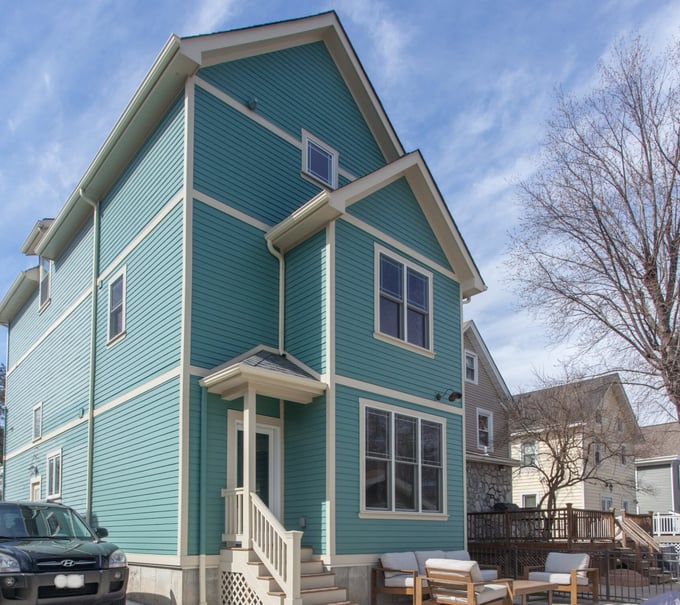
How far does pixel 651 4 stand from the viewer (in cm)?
1125

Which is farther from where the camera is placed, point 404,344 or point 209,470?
point 404,344

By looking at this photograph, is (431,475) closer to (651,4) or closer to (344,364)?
(344,364)

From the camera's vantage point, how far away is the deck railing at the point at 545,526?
52.2 ft

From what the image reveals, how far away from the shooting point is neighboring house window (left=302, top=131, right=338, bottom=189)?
45.4ft

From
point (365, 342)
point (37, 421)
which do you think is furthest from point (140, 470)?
point (37, 421)

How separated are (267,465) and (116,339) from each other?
158 inches

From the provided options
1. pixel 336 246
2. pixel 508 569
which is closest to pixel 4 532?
pixel 336 246

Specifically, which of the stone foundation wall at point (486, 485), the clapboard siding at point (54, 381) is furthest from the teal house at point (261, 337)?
the stone foundation wall at point (486, 485)

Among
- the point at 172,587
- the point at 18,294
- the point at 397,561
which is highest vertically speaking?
the point at 18,294

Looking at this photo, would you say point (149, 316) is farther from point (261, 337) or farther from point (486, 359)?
point (486, 359)

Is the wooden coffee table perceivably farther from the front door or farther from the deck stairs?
the front door

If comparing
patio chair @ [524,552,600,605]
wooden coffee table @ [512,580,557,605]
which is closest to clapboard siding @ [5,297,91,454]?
wooden coffee table @ [512,580,557,605]

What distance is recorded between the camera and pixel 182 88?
1178 centimetres

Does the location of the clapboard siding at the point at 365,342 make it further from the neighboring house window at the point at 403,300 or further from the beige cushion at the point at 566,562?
the beige cushion at the point at 566,562
